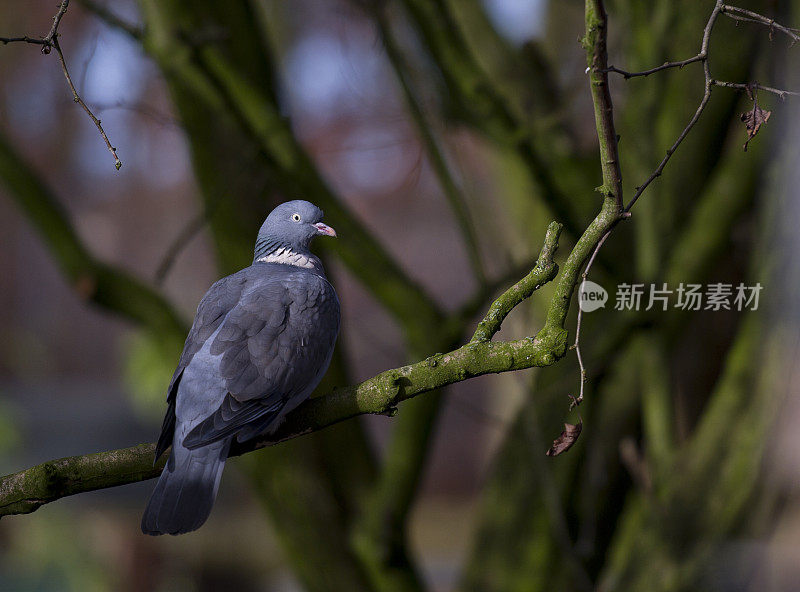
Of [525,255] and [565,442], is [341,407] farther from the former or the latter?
[525,255]

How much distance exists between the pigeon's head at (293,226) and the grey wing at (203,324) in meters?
Answer: 0.10

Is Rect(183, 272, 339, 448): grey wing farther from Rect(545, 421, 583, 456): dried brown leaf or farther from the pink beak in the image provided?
Rect(545, 421, 583, 456): dried brown leaf

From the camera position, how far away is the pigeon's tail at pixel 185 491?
106 centimetres

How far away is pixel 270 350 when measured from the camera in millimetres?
1365

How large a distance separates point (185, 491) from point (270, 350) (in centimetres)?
32

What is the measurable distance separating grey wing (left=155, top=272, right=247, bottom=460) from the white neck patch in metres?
0.10

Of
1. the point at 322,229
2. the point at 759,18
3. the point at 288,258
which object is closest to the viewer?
the point at 759,18

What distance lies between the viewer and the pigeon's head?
54.6 inches

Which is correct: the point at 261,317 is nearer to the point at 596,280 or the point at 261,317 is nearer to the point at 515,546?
the point at 596,280

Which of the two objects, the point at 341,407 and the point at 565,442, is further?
the point at 341,407

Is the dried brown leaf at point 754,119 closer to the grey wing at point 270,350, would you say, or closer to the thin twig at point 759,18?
the thin twig at point 759,18
